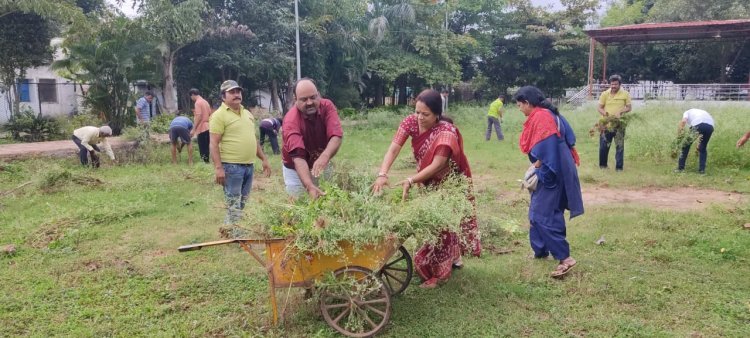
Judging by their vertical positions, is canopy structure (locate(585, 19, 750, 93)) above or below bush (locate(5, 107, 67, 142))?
above

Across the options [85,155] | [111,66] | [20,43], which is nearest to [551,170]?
[85,155]

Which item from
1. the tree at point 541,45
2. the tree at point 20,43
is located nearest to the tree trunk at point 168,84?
the tree at point 20,43

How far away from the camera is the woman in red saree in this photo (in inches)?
153

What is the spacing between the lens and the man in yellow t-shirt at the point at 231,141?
5.08 metres

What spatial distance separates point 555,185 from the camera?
4.34m

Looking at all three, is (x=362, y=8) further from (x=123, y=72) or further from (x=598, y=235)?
(x=598, y=235)

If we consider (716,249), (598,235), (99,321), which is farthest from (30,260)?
(716,249)

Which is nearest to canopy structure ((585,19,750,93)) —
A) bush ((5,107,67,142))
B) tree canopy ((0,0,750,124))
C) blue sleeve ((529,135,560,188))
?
tree canopy ((0,0,750,124))

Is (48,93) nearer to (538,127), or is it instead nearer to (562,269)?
(538,127)

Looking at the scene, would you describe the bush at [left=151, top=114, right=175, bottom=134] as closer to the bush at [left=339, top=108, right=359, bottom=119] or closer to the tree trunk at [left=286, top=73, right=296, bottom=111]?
the tree trunk at [left=286, top=73, right=296, bottom=111]

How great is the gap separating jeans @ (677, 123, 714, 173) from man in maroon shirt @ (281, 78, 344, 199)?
6.83 meters

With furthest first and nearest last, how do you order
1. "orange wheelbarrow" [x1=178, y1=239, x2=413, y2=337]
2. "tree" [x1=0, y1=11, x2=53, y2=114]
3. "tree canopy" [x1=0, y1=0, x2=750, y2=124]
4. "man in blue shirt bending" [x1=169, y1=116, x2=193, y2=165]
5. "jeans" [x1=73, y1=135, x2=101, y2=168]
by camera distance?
"tree" [x1=0, y1=11, x2=53, y2=114] < "tree canopy" [x1=0, y1=0, x2=750, y2=124] < "man in blue shirt bending" [x1=169, y1=116, x2=193, y2=165] < "jeans" [x1=73, y1=135, x2=101, y2=168] < "orange wheelbarrow" [x1=178, y1=239, x2=413, y2=337]

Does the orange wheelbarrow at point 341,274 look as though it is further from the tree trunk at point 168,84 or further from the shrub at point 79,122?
the tree trunk at point 168,84

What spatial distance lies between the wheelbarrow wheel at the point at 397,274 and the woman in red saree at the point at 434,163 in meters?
0.14
